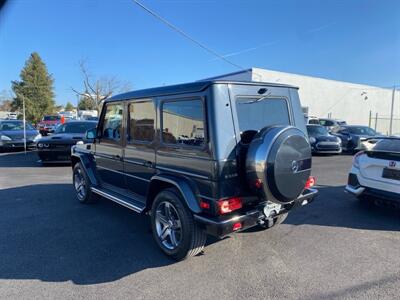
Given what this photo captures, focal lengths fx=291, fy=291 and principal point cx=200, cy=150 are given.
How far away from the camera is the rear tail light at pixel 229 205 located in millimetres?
2996

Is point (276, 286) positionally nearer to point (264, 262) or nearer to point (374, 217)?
point (264, 262)

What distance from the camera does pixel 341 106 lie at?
3033 cm

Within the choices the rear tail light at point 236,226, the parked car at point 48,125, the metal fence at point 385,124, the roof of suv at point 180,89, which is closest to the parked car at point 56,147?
the roof of suv at point 180,89

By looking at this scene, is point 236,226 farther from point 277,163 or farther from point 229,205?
point 277,163

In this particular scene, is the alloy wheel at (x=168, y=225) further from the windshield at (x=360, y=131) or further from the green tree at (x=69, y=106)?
the green tree at (x=69, y=106)

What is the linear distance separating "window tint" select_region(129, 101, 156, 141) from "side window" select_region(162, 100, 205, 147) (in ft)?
0.88

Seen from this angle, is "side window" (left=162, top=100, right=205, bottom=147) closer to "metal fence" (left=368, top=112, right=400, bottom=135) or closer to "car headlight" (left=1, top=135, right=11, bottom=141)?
"car headlight" (left=1, top=135, right=11, bottom=141)

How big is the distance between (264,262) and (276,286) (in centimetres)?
50

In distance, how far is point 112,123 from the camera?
15.9 ft

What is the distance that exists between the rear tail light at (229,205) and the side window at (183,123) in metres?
0.65

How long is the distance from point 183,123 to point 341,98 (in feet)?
102

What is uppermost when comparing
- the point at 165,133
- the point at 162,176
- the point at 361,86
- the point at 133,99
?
the point at 361,86

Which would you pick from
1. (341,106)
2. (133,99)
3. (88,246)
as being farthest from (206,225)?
(341,106)

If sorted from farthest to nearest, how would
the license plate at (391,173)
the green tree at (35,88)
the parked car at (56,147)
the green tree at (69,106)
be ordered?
the green tree at (69,106)
the green tree at (35,88)
the parked car at (56,147)
the license plate at (391,173)
